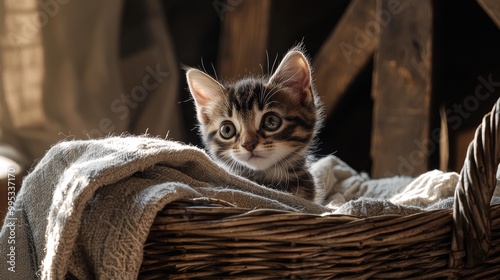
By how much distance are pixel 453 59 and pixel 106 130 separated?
1245 mm

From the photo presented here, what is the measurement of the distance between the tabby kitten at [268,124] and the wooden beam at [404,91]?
0.65 meters

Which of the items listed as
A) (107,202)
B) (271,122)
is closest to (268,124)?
(271,122)

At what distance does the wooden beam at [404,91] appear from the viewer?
2.15 m

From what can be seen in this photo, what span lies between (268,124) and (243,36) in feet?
3.48

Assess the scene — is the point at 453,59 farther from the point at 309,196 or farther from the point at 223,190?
the point at 223,190

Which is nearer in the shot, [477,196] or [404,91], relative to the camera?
[477,196]

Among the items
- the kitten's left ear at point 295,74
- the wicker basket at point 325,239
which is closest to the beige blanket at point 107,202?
the wicker basket at point 325,239

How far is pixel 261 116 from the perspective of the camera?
1.49 m

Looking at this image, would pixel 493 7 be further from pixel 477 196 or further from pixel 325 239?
pixel 325 239

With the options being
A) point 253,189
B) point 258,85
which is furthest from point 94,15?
point 253,189

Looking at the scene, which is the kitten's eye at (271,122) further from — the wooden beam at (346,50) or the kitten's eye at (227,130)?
the wooden beam at (346,50)

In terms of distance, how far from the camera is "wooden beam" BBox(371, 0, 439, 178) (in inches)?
84.6

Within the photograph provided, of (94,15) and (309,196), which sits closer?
(309,196)

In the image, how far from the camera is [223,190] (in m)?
1.11
